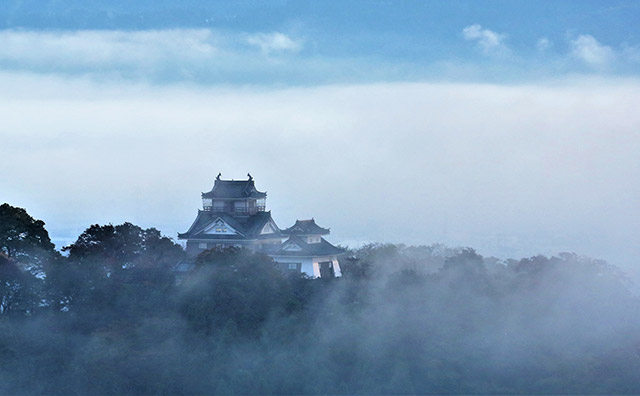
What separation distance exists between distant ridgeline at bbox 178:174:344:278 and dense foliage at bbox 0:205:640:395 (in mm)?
3547

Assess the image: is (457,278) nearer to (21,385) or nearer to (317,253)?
(317,253)

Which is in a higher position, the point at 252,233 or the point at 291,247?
the point at 252,233

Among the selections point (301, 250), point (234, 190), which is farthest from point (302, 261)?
point (234, 190)

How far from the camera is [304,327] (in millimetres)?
30359

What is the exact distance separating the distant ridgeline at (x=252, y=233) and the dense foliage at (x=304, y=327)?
3547mm

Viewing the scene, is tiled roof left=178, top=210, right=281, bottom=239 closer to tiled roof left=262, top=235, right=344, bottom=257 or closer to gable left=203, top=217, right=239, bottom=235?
gable left=203, top=217, right=239, bottom=235

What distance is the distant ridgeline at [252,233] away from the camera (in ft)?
126

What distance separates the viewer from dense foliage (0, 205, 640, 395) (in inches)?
1115

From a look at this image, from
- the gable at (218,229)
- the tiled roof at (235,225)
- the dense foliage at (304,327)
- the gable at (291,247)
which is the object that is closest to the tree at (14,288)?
the dense foliage at (304,327)

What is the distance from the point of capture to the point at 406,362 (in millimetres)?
28797

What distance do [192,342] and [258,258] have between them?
4106 millimetres

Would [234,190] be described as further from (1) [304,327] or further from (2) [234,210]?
(1) [304,327]

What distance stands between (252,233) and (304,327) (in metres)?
9.61

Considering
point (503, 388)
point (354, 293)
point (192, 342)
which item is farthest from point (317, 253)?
point (503, 388)
